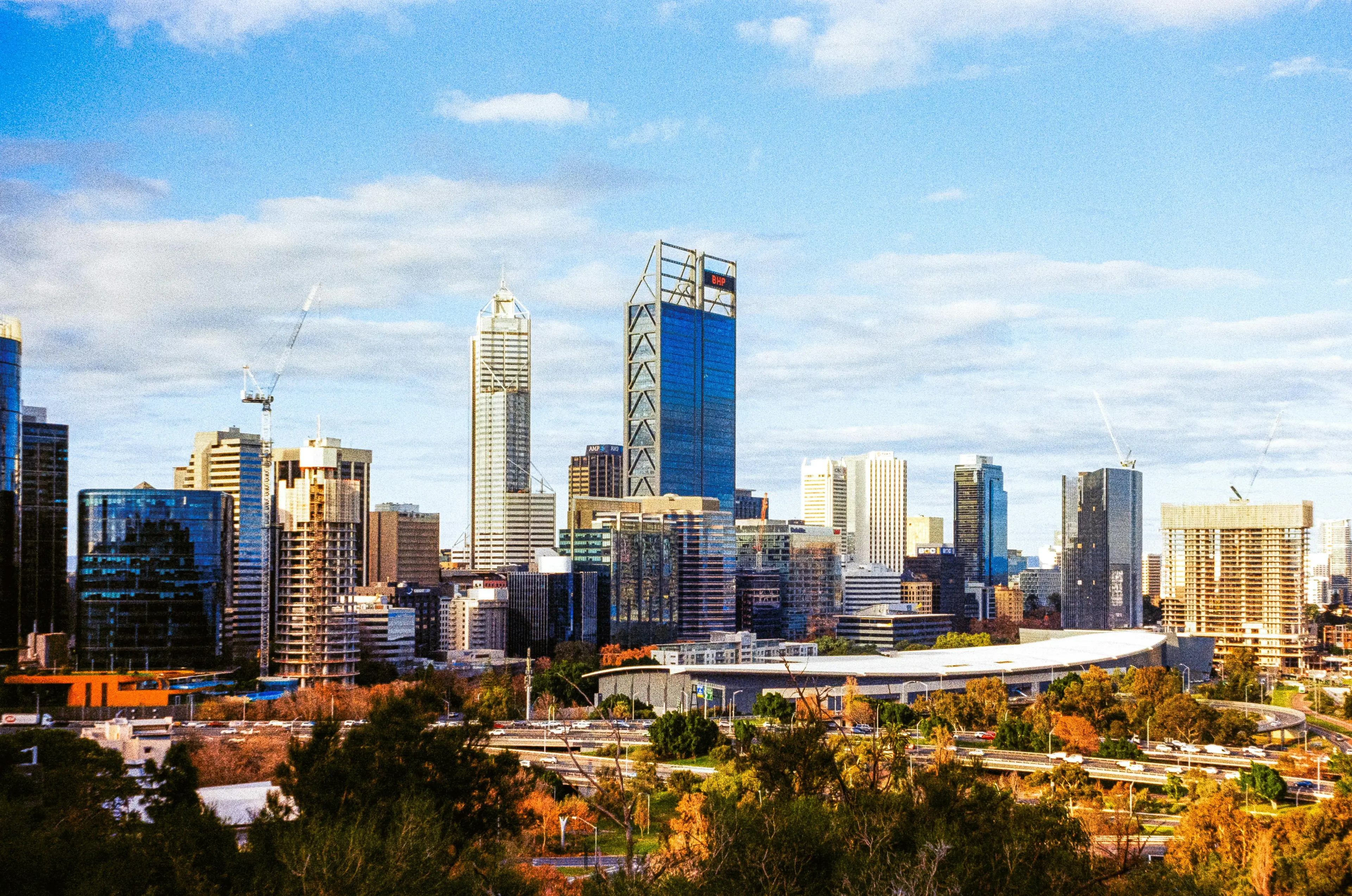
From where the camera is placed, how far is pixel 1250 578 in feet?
582

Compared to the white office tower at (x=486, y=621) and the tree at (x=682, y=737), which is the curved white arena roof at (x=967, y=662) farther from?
the white office tower at (x=486, y=621)

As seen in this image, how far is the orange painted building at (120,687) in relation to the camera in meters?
102

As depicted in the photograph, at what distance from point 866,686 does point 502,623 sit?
6352cm

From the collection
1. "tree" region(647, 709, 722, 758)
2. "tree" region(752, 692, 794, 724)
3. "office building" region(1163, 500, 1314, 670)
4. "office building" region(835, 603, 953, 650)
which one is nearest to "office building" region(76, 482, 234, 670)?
"tree" region(752, 692, 794, 724)

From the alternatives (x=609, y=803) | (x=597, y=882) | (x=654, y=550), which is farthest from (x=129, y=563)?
(x=597, y=882)

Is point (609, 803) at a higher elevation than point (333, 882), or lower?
lower

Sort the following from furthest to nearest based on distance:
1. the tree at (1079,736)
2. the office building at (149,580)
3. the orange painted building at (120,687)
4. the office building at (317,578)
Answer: the office building at (149,580)
the office building at (317,578)
the orange painted building at (120,687)
the tree at (1079,736)

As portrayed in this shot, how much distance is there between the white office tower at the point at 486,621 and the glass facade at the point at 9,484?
51979mm

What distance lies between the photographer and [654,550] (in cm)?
16688

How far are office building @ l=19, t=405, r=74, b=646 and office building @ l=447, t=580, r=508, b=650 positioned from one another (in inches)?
1788

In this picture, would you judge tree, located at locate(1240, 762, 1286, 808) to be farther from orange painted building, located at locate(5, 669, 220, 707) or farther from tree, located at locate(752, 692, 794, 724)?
orange painted building, located at locate(5, 669, 220, 707)

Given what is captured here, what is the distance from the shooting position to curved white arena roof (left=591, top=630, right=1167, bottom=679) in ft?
372

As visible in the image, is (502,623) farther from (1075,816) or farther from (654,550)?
(1075,816)

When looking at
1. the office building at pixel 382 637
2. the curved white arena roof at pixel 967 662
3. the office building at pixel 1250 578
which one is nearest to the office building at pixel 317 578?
the office building at pixel 382 637
